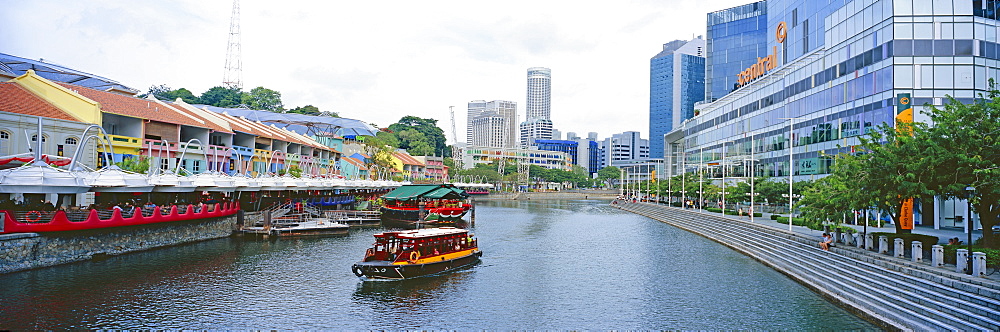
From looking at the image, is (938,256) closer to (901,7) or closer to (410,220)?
(901,7)

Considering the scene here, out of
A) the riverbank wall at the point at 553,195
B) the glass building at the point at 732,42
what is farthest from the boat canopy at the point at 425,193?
the glass building at the point at 732,42

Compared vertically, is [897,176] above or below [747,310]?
above

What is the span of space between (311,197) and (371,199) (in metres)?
20.5

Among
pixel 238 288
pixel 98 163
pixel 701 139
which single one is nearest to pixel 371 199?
pixel 98 163

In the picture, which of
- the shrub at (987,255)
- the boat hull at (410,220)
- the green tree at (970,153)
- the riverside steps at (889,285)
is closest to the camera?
the riverside steps at (889,285)

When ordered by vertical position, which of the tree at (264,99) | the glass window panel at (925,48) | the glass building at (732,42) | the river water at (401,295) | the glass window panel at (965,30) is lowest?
the river water at (401,295)

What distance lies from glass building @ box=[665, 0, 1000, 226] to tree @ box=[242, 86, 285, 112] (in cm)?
12028

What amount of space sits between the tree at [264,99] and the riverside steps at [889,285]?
142524 mm

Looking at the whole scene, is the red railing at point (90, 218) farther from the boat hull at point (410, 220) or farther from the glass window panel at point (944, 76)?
the glass window panel at point (944, 76)

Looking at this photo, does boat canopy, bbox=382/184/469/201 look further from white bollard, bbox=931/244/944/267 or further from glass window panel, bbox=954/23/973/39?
white bollard, bbox=931/244/944/267

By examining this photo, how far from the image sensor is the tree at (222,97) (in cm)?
15502

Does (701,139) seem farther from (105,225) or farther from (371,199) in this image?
(105,225)

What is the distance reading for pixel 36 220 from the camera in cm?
3012

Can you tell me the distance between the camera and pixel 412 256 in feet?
107
